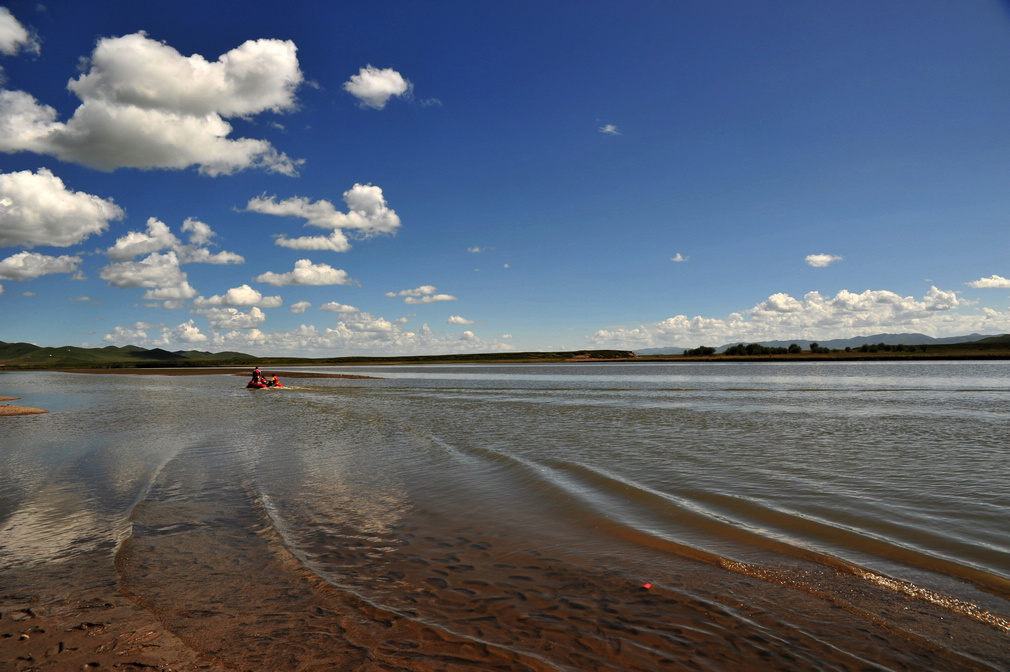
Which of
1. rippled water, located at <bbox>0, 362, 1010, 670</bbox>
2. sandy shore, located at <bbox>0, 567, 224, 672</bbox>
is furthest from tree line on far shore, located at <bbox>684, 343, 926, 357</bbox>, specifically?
sandy shore, located at <bbox>0, 567, 224, 672</bbox>

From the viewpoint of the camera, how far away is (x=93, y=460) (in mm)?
17391

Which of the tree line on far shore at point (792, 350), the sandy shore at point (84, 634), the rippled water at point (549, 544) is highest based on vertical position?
the tree line on far shore at point (792, 350)

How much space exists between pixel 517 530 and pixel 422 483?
4911mm

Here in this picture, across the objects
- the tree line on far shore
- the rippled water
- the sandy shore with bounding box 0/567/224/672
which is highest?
the tree line on far shore

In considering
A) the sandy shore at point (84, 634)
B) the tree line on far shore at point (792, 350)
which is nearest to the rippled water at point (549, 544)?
the sandy shore at point (84, 634)

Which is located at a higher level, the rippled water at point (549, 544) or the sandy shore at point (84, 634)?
the sandy shore at point (84, 634)

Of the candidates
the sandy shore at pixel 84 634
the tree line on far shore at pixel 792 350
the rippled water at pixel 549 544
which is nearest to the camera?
the sandy shore at pixel 84 634

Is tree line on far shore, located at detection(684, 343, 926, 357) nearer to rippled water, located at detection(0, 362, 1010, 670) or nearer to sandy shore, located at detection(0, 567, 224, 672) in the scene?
rippled water, located at detection(0, 362, 1010, 670)

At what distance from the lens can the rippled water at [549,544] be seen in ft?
18.9

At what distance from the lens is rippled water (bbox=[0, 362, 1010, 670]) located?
577 cm

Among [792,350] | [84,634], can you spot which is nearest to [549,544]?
[84,634]

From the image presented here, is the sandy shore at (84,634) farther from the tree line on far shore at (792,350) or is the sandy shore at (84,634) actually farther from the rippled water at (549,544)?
the tree line on far shore at (792,350)

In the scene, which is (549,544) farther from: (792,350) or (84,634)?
(792,350)

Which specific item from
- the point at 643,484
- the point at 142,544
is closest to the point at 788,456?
the point at 643,484
